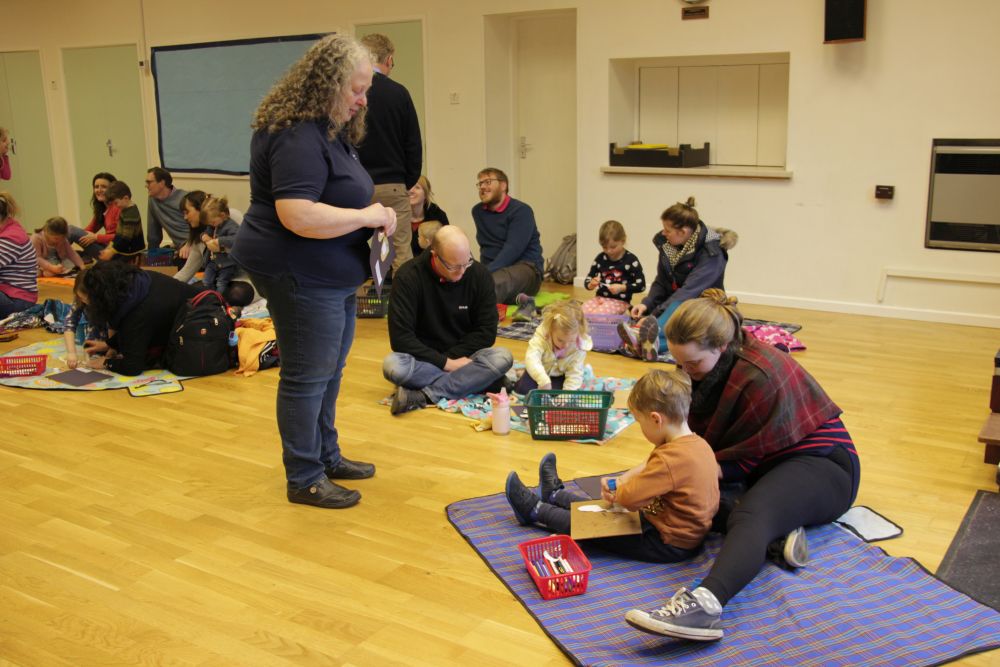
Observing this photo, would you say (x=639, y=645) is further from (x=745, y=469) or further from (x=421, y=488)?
(x=421, y=488)

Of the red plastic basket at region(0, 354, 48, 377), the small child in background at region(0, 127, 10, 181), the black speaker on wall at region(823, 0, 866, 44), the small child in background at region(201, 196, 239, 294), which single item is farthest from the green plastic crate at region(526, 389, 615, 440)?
the small child in background at region(0, 127, 10, 181)

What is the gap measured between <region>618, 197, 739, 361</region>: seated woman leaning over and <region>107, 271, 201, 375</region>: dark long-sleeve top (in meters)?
2.35

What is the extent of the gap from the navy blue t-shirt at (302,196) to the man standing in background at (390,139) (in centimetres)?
222

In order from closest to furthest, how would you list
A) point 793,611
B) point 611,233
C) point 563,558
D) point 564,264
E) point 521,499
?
point 793,611 → point 563,558 → point 521,499 → point 611,233 → point 564,264

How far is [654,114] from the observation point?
7199 millimetres

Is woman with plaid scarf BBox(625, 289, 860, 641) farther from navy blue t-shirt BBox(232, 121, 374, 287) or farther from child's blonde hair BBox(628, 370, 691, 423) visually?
navy blue t-shirt BBox(232, 121, 374, 287)

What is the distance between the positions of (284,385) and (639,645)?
144cm

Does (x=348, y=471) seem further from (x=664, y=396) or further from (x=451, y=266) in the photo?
(x=664, y=396)

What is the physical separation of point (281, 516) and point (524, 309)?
315cm

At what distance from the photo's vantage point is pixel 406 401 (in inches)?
170

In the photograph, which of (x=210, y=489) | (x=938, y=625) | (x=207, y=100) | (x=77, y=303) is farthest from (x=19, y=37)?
(x=938, y=625)

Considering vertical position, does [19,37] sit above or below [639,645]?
above

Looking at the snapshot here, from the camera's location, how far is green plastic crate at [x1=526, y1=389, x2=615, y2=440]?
388cm

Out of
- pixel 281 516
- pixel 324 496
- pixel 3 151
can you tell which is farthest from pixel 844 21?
pixel 3 151
